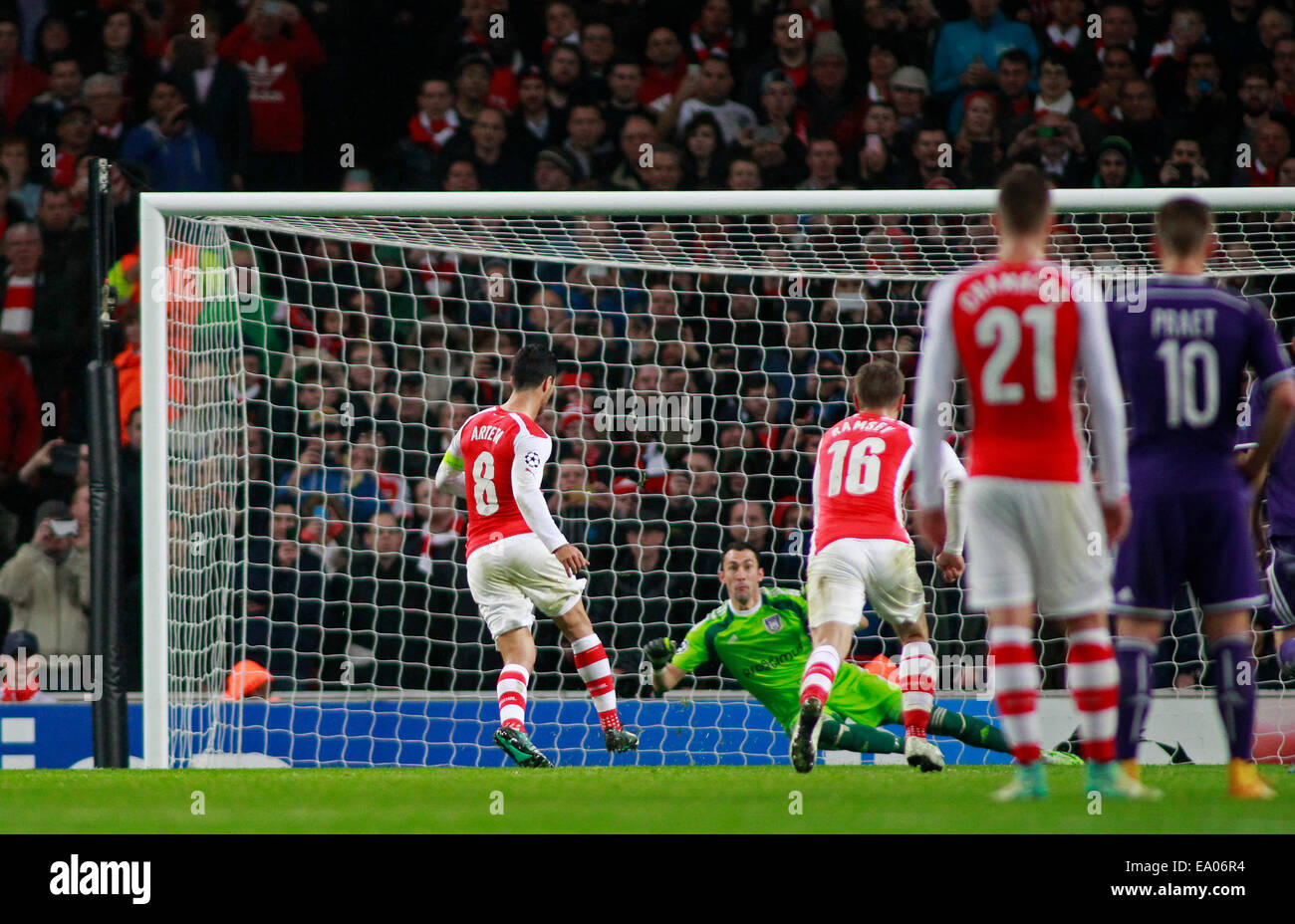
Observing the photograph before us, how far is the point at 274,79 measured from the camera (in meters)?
11.1

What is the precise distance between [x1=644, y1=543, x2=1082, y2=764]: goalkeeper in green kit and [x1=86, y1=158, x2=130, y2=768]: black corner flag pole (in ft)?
7.86

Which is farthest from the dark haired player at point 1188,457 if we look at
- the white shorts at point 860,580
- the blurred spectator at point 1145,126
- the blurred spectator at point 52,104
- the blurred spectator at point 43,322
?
the blurred spectator at point 52,104


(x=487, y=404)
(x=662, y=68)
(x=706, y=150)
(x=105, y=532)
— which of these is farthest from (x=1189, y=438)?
(x=662, y=68)

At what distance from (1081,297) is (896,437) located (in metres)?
2.18

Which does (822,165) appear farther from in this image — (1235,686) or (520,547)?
(1235,686)

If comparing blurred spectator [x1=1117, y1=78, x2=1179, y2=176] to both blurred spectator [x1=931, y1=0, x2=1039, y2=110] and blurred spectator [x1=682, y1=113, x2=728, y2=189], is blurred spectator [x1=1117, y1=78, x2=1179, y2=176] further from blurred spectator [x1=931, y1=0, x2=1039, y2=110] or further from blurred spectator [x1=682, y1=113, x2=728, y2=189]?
blurred spectator [x1=682, y1=113, x2=728, y2=189]

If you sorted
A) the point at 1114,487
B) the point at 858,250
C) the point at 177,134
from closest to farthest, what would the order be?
1. the point at 1114,487
2. the point at 858,250
3. the point at 177,134

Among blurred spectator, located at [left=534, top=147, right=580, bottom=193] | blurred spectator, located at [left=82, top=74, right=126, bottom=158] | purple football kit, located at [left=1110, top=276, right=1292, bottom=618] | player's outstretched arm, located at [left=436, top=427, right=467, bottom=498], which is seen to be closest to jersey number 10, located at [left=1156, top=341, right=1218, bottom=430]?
purple football kit, located at [left=1110, top=276, right=1292, bottom=618]

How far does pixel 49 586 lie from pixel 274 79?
160 inches

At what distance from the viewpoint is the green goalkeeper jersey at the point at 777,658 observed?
7441 millimetres

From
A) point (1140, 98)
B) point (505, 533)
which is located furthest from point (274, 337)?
point (1140, 98)

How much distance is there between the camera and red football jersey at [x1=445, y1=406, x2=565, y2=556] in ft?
23.0

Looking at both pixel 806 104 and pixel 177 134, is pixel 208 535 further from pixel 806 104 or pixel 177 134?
pixel 806 104

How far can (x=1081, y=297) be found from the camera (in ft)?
14.3
